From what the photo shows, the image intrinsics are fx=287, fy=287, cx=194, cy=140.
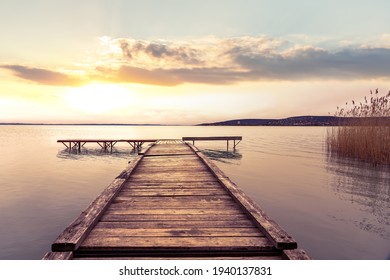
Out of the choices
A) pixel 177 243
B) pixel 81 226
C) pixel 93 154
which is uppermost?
pixel 81 226

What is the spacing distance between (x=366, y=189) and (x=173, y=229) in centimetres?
1101

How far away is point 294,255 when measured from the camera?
3.02 m

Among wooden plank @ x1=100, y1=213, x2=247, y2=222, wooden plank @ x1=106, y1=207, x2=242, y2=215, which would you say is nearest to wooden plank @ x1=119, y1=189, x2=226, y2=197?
wooden plank @ x1=106, y1=207, x2=242, y2=215

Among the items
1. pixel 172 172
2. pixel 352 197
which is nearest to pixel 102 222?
pixel 172 172

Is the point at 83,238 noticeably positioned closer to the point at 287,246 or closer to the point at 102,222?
the point at 102,222

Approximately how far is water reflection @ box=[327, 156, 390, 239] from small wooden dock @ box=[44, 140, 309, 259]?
15.9 ft

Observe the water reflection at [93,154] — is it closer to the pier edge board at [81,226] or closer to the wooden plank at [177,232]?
the pier edge board at [81,226]

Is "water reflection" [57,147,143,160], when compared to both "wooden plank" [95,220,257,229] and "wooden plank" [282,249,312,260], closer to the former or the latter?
"wooden plank" [95,220,257,229]

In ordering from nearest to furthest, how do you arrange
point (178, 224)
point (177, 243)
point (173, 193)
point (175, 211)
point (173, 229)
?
1. point (177, 243)
2. point (173, 229)
3. point (178, 224)
4. point (175, 211)
5. point (173, 193)

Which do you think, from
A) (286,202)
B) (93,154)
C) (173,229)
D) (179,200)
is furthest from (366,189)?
(93,154)

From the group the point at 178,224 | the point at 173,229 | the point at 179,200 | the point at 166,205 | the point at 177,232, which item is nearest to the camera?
the point at 177,232

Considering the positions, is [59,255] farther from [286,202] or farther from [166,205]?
[286,202]

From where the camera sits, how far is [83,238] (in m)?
3.41

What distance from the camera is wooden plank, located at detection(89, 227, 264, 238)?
3.61m
